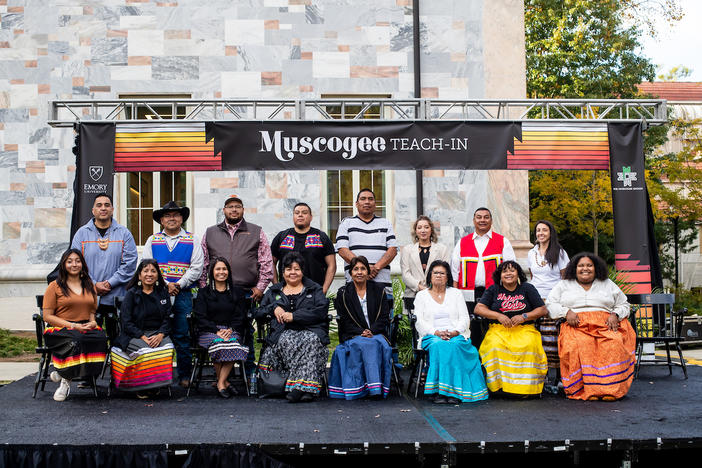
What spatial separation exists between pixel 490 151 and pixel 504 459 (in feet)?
13.9

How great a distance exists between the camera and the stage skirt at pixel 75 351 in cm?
582

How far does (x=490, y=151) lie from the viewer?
27.4ft

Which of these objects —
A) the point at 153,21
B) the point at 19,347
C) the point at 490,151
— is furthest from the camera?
the point at 153,21

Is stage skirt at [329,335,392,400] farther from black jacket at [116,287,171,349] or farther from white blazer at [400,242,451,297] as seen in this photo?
black jacket at [116,287,171,349]

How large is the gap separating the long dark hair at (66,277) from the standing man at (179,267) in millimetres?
634

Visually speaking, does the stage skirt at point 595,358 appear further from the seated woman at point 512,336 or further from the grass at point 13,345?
the grass at point 13,345

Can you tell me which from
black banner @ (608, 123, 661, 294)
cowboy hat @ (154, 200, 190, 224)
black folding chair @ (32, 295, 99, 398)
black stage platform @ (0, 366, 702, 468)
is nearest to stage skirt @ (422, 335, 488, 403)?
black stage platform @ (0, 366, 702, 468)

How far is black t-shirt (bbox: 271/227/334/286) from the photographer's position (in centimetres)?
688

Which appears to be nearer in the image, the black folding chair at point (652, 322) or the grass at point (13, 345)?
the black folding chair at point (652, 322)

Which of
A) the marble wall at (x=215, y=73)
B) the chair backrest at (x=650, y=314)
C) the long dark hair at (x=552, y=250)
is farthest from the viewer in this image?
the marble wall at (x=215, y=73)

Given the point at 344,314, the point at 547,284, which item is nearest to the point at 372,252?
the point at 344,314

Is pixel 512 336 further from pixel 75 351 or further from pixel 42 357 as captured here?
pixel 42 357

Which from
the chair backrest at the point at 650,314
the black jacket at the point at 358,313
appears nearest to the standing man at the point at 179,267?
the black jacket at the point at 358,313

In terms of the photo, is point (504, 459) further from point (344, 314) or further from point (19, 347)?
point (19, 347)
